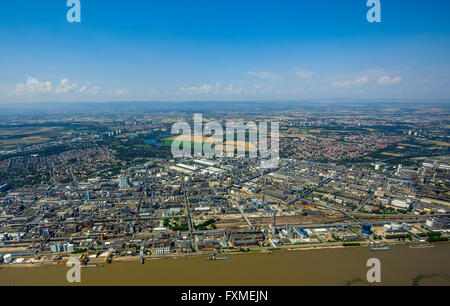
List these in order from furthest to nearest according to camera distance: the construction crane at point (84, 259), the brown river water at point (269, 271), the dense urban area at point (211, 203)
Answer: the dense urban area at point (211, 203), the construction crane at point (84, 259), the brown river water at point (269, 271)

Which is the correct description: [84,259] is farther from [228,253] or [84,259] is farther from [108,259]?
[228,253]

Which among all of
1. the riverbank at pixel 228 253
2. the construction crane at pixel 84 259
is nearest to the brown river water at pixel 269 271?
the riverbank at pixel 228 253

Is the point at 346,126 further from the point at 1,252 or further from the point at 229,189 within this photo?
the point at 1,252

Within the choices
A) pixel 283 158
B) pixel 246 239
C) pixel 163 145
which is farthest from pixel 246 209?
pixel 163 145

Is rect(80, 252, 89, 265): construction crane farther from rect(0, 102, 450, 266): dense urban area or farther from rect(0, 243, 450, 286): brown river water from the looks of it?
rect(0, 243, 450, 286): brown river water

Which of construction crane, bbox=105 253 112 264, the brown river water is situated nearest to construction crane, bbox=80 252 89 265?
the brown river water

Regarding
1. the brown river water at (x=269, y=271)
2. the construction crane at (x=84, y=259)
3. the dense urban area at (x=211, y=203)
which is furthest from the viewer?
the dense urban area at (x=211, y=203)

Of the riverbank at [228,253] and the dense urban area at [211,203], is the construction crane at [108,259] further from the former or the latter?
the riverbank at [228,253]

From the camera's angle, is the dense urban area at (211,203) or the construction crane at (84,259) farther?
the dense urban area at (211,203)

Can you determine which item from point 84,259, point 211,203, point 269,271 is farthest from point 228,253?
point 84,259
